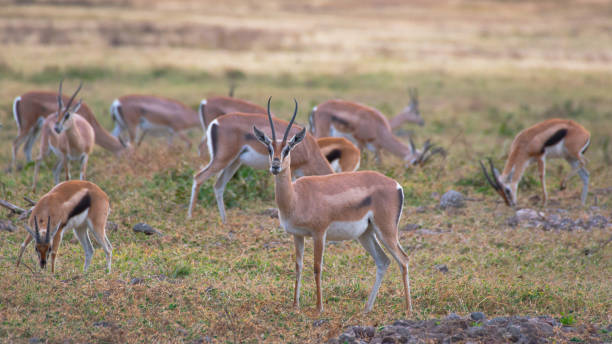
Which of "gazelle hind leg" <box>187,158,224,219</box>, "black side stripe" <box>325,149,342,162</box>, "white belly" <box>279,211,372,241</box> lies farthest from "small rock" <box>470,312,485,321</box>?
"black side stripe" <box>325,149,342,162</box>

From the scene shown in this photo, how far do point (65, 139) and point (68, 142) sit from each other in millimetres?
51

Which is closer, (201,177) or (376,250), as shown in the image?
(376,250)

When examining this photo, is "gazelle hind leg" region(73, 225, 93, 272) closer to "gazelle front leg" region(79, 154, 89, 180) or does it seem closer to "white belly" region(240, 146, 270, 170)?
"white belly" region(240, 146, 270, 170)

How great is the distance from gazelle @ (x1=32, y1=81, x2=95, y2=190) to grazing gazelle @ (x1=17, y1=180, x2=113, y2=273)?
7.63 feet

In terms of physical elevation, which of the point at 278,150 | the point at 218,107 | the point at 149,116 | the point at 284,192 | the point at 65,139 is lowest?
the point at 149,116

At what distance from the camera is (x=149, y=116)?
1133 cm

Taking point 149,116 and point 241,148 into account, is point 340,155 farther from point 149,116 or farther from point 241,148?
point 149,116

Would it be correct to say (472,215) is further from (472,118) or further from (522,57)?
(522,57)

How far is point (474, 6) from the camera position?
5853cm

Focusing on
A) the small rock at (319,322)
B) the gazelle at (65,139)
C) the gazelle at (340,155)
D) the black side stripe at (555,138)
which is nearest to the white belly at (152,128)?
the gazelle at (65,139)

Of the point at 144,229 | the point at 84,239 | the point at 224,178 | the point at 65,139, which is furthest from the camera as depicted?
the point at 65,139

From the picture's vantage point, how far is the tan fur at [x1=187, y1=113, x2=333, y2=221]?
24.9 ft

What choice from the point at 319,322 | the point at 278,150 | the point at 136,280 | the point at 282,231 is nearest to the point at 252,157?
the point at 282,231

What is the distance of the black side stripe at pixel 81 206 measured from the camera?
230 inches
